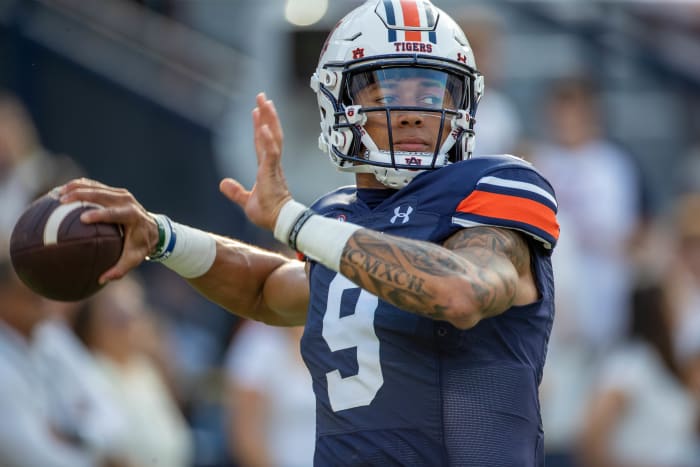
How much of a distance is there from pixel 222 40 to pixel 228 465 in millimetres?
4129

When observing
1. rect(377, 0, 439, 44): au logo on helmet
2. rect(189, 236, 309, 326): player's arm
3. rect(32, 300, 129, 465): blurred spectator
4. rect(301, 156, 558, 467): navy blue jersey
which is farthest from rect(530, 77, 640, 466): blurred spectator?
rect(301, 156, 558, 467): navy blue jersey

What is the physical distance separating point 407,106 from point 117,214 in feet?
3.00

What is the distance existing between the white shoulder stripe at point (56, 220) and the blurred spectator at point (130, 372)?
101 inches

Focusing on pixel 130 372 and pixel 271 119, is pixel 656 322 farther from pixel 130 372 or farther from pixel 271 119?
pixel 271 119

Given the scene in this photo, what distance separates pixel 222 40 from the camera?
386 inches

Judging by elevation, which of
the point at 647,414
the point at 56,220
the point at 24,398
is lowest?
the point at 24,398

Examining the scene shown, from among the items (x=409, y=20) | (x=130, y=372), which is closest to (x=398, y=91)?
(x=409, y=20)

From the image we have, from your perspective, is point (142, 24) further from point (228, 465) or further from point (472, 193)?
point (472, 193)

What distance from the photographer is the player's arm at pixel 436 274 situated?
10.1 ft

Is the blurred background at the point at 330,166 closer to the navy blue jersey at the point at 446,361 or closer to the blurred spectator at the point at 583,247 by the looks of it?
the blurred spectator at the point at 583,247

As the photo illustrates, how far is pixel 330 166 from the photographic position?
9242mm

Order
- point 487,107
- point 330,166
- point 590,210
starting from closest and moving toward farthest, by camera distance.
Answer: point 487,107 < point 590,210 < point 330,166

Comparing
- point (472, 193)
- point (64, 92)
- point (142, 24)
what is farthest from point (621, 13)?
point (472, 193)

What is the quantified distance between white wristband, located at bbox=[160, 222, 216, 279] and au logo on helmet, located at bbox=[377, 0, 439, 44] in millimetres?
912
